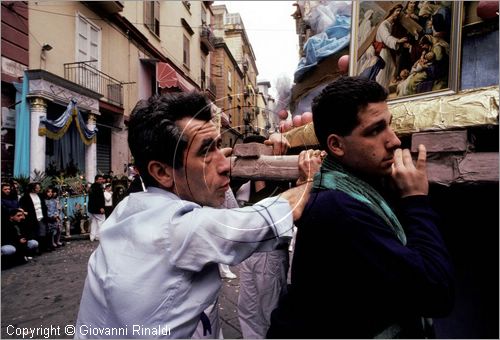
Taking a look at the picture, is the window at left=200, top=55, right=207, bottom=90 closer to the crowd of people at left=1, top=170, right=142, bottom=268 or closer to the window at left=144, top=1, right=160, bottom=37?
the crowd of people at left=1, top=170, right=142, bottom=268

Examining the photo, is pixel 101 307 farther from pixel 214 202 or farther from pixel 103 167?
pixel 103 167

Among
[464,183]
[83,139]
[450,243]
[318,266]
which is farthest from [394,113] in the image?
[83,139]

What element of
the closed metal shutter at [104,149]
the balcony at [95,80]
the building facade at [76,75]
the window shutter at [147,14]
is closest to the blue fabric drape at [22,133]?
the building facade at [76,75]

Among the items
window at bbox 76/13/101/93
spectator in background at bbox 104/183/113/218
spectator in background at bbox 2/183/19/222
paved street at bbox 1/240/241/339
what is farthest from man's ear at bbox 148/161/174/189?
window at bbox 76/13/101/93

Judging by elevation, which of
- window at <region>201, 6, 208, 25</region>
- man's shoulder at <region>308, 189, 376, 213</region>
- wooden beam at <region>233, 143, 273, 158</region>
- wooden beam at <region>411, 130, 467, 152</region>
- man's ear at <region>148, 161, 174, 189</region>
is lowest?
man's shoulder at <region>308, 189, 376, 213</region>

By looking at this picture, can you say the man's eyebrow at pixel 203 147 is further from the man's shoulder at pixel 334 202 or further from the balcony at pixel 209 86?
the man's shoulder at pixel 334 202

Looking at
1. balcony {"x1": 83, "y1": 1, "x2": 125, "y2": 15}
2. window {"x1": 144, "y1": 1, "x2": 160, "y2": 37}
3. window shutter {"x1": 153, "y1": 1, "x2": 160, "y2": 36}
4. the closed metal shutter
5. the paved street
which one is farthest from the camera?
window shutter {"x1": 153, "y1": 1, "x2": 160, "y2": 36}

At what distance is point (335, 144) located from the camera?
1173 millimetres

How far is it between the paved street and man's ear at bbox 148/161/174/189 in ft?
9.39

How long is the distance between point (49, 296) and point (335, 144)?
5099 mm

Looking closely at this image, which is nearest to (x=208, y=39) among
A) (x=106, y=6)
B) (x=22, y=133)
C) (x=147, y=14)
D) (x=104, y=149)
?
(x=22, y=133)

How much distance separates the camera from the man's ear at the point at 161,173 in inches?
46.0

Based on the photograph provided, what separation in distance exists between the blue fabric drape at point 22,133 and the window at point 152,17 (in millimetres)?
6829

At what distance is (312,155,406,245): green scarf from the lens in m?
1.04
